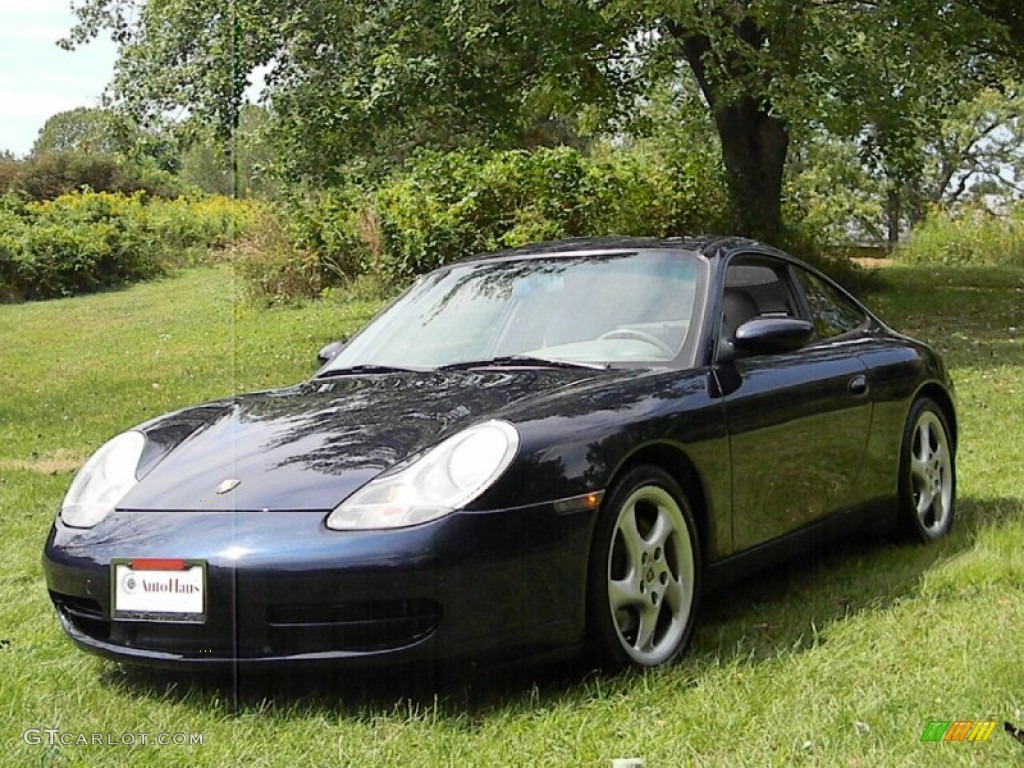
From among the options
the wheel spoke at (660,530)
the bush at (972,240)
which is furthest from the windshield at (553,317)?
the bush at (972,240)

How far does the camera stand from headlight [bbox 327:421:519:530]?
331cm

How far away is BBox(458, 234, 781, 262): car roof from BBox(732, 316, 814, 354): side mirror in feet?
1.45

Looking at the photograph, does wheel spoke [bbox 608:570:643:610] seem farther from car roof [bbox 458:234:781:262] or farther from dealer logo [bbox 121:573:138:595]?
car roof [bbox 458:234:781:262]

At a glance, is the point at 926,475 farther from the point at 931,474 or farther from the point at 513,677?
the point at 513,677

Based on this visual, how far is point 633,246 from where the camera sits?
4.81 meters

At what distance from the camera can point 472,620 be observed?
10.8 feet

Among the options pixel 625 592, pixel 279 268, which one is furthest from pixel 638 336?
pixel 279 268

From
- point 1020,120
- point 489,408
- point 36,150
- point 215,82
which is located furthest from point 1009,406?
point 1020,120

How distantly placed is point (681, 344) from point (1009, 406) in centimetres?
620

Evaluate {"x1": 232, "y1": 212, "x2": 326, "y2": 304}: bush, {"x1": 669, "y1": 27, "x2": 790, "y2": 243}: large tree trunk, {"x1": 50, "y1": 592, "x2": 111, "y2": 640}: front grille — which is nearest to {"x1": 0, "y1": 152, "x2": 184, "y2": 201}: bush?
A: {"x1": 232, "y1": 212, "x2": 326, "y2": 304}: bush

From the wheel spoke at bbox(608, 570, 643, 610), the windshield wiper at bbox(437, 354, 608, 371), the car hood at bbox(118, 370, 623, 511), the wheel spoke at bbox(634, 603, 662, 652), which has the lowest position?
the wheel spoke at bbox(634, 603, 662, 652)

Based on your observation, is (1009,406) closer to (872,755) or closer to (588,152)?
(872,755)

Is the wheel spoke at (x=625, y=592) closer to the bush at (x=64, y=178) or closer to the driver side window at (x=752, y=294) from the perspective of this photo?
the driver side window at (x=752, y=294)

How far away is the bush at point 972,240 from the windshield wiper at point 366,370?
26.8m
